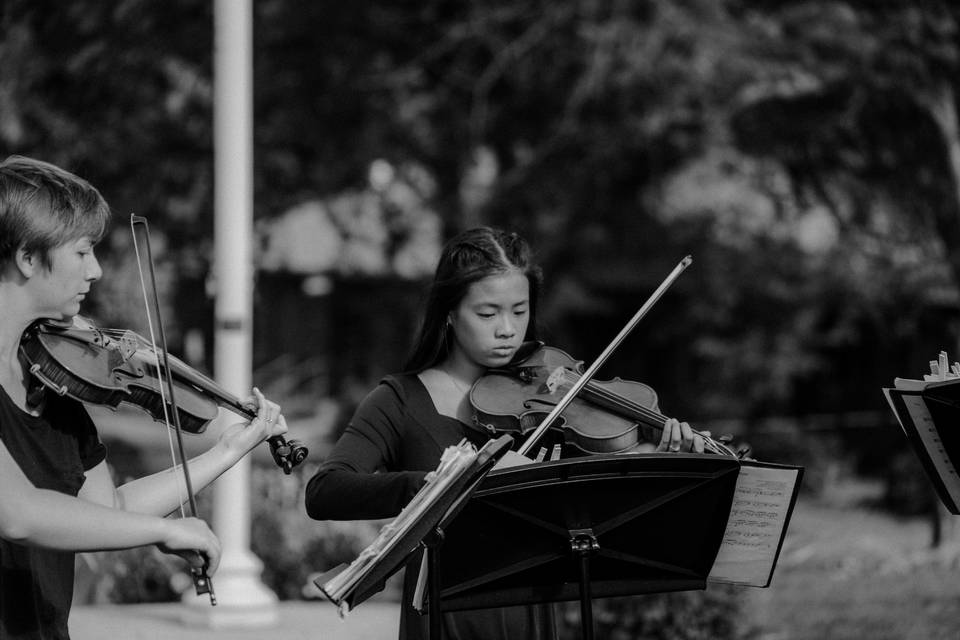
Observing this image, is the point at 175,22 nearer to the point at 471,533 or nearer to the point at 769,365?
the point at 769,365

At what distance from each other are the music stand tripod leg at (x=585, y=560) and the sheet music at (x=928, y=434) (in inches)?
30.0

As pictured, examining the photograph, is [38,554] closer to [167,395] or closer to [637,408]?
[167,395]

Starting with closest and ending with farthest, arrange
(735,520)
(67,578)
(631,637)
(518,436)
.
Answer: (67,578) < (735,520) < (518,436) < (631,637)

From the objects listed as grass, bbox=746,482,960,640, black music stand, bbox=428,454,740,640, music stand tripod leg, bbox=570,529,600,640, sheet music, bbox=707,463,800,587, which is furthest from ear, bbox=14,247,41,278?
grass, bbox=746,482,960,640

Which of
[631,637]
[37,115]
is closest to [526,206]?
[37,115]

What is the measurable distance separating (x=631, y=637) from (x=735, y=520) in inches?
98.7

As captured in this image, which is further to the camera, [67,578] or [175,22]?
[175,22]

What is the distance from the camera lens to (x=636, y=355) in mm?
17375

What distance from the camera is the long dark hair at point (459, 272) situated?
304 centimetres

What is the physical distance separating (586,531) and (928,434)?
0.87 meters

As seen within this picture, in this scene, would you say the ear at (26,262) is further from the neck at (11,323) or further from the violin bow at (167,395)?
the violin bow at (167,395)

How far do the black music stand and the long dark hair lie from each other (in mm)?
682

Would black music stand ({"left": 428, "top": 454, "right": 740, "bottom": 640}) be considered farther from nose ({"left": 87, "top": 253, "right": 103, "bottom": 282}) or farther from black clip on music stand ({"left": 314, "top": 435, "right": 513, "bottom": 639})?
nose ({"left": 87, "top": 253, "right": 103, "bottom": 282})

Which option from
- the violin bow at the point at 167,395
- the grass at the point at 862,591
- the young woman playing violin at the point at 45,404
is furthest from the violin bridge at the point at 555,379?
the grass at the point at 862,591
